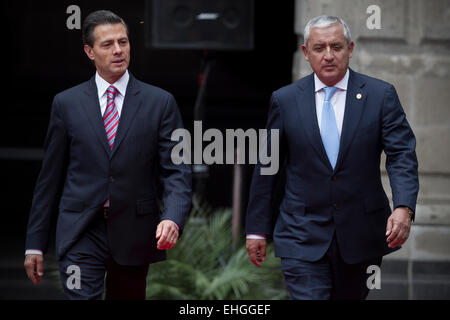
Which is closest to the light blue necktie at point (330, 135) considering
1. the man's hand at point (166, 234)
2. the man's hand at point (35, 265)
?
the man's hand at point (166, 234)

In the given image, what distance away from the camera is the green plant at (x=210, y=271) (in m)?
5.86

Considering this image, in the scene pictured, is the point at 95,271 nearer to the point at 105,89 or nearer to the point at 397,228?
the point at 105,89

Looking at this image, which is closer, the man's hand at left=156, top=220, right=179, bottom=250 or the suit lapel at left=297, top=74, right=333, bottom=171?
the man's hand at left=156, top=220, right=179, bottom=250

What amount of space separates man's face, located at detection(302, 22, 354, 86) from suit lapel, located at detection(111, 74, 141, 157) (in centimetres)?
85

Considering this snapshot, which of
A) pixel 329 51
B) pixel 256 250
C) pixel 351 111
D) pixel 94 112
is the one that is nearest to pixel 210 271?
pixel 256 250

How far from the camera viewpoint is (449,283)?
6.33 meters

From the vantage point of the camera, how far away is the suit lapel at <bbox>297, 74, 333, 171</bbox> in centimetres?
397

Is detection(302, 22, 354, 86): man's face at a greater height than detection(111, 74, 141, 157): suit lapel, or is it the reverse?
detection(302, 22, 354, 86): man's face

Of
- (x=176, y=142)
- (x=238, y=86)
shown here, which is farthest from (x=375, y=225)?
(x=238, y=86)

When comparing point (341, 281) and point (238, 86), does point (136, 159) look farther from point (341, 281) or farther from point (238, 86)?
point (238, 86)

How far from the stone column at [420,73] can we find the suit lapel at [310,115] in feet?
7.52

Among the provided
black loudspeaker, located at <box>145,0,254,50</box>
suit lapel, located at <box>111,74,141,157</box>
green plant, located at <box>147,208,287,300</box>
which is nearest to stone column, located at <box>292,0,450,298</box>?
black loudspeaker, located at <box>145,0,254,50</box>

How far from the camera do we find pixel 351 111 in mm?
3986

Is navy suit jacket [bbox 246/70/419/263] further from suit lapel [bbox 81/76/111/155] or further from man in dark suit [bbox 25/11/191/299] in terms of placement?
suit lapel [bbox 81/76/111/155]
